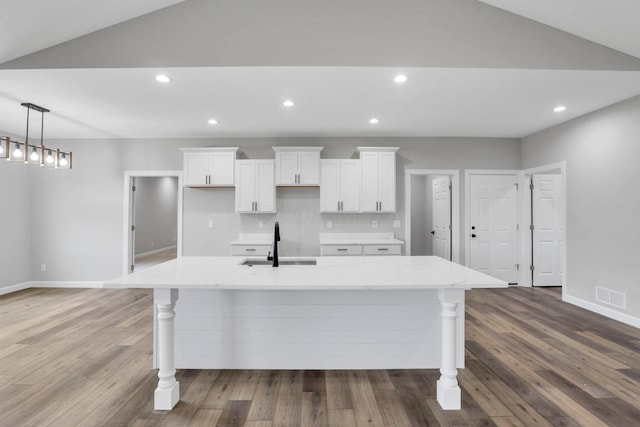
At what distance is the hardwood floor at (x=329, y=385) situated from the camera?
1.92m

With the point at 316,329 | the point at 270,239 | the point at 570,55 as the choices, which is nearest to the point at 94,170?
the point at 270,239

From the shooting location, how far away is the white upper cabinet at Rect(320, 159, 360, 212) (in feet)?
15.9

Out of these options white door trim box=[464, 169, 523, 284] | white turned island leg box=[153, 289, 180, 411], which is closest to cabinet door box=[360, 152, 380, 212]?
white door trim box=[464, 169, 523, 284]

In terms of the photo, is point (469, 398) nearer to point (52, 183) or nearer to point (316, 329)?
point (316, 329)

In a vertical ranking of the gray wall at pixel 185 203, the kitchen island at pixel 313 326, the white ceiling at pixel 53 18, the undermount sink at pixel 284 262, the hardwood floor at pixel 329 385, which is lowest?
the hardwood floor at pixel 329 385

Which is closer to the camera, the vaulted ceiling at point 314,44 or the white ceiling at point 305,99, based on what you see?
the vaulted ceiling at point 314,44

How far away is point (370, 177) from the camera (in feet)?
15.9

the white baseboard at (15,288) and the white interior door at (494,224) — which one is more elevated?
the white interior door at (494,224)

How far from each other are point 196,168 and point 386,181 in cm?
302

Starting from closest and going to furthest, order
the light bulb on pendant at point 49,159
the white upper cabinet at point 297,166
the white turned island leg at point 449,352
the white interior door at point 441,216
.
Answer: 1. the white turned island leg at point 449,352
2. the light bulb on pendant at point 49,159
3. the white upper cabinet at point 297,166
4. the white interior door at point 441,216

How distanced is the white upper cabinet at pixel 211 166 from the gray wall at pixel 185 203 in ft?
1.28

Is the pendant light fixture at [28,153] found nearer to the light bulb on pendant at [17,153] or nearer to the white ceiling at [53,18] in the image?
the light bulb on pendant at [17,153]

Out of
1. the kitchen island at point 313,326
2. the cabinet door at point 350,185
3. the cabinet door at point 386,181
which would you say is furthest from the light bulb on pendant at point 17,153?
the cabinet door at point 386,181

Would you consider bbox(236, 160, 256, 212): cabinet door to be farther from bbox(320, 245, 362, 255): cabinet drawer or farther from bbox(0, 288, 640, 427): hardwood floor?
bbox(0, 288, 640, 427): hardwood floor
